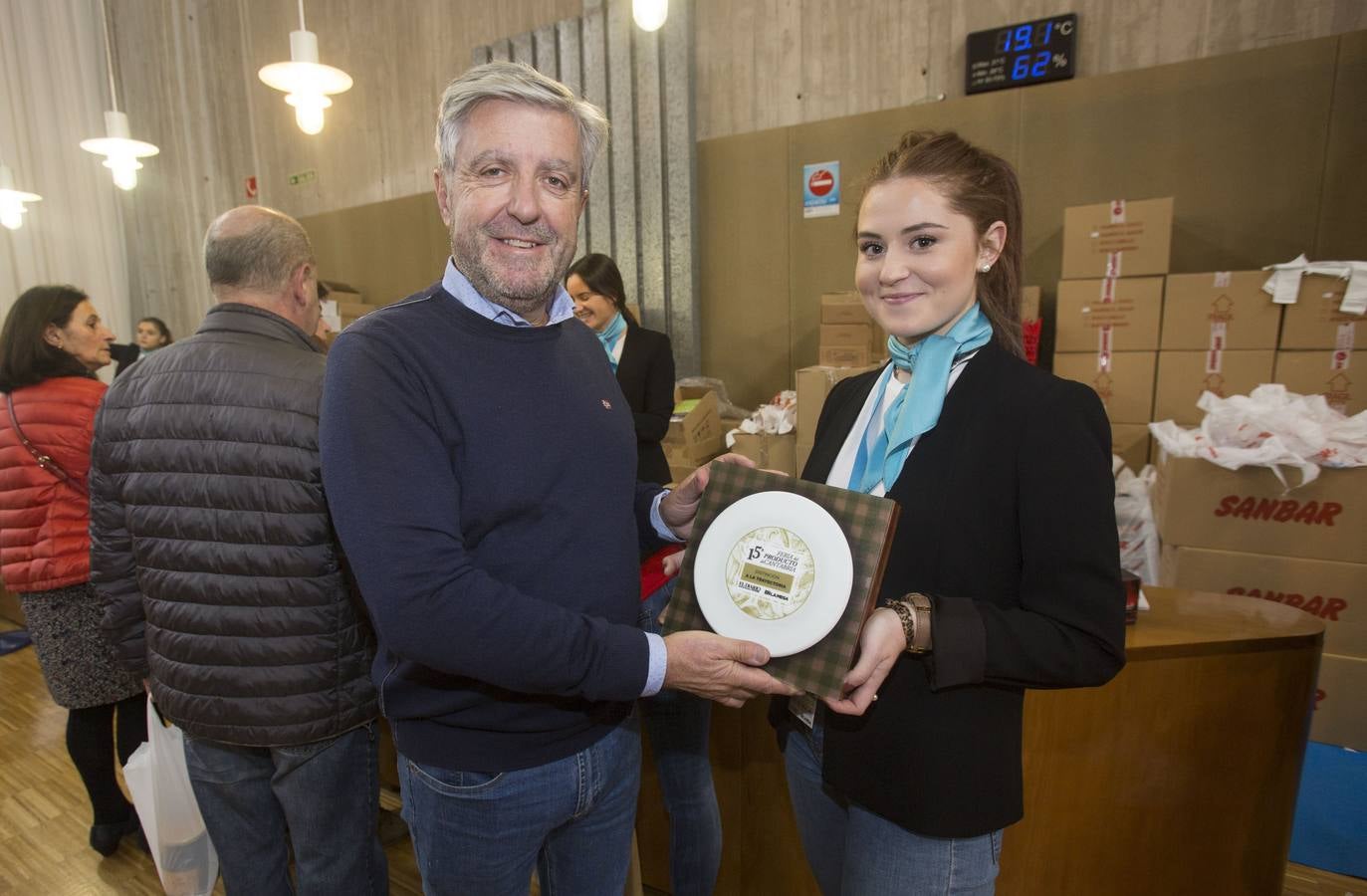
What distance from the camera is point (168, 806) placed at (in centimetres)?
167

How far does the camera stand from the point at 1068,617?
858mm

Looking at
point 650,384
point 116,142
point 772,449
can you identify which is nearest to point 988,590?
point 650,384

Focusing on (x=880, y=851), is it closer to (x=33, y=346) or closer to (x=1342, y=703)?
(x=1342, y=703)

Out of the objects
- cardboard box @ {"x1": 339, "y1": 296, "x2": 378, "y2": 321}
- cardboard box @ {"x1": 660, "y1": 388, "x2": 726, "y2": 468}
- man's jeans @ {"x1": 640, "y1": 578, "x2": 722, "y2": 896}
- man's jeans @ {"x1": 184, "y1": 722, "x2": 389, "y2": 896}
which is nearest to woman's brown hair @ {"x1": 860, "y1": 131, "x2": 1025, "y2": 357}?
man's jeans @ {"x1": 640, "y1": 578, "x2": 722, "y2": 896}

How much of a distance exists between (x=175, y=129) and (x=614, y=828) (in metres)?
9.49

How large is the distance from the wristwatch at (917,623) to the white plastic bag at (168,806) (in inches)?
64.1

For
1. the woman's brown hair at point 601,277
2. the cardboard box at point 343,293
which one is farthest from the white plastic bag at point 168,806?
the cardboard box at point 343,293

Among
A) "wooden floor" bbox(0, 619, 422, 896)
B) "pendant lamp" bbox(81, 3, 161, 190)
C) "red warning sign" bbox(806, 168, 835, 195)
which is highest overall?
"pendant lamp" bbox(81, 3, 161, 190)

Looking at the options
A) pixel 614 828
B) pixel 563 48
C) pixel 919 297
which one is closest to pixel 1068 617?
pixel 919 297

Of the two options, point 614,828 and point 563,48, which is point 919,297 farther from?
point 563,48

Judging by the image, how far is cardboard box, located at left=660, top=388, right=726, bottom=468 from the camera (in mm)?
3758

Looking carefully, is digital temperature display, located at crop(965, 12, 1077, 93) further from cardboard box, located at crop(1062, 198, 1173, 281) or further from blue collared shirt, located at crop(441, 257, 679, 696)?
blue collared shirt, located at crop(441, 257, 679, 696)

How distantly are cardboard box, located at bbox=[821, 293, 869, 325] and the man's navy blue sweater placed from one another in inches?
111

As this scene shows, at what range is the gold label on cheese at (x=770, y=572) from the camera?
0.93 m
